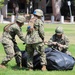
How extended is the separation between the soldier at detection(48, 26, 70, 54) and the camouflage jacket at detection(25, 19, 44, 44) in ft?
3.10

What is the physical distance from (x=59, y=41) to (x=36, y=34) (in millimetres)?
1331

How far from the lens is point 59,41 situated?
10.7 m

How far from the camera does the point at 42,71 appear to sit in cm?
963

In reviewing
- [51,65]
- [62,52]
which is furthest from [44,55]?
[62,52]

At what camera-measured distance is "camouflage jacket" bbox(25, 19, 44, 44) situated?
9500 millimetres

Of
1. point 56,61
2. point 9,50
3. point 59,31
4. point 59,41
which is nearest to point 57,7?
A: point 59,41

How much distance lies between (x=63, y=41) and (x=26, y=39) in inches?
58.5

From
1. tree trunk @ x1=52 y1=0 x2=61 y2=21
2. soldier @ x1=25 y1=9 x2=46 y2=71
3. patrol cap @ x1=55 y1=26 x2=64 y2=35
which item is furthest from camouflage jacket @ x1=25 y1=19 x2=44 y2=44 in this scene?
tree trunk @ x1=52 y1=0 x2=61 y2=21

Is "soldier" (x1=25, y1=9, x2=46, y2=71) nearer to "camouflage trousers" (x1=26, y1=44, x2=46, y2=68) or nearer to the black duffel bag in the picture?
"camouflage trousers" (x1=26, y1=44, x2=46, y2=68)

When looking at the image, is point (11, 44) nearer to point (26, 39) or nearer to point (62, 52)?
point (26, 39)

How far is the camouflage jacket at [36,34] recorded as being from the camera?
950 cm

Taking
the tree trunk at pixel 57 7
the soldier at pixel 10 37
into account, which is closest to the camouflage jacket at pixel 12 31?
the soldier at pixel 10 37

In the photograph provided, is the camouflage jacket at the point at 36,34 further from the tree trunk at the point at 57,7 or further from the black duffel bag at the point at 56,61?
the tree trunk at the point at 57,7

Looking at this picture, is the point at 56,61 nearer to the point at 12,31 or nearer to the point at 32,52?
the point at 32,52
